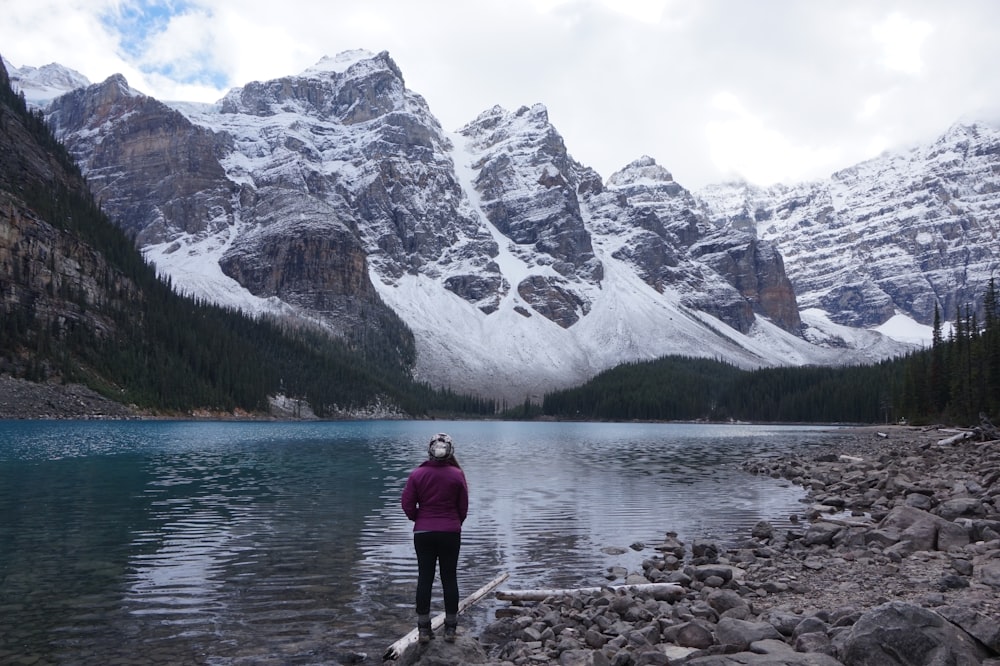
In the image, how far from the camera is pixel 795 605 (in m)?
14.5

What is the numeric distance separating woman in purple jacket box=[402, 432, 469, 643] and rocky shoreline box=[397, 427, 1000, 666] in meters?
0.91

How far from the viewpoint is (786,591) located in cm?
1622

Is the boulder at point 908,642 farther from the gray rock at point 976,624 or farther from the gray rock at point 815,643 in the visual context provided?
the gray rock at point 815,643

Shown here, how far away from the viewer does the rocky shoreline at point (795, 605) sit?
991 cm

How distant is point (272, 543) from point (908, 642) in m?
19.5

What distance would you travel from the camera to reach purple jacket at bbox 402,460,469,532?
1249 centimetres

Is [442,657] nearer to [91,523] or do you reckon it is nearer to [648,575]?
[648,575]

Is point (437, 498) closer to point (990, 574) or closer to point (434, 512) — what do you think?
point (434, 512)

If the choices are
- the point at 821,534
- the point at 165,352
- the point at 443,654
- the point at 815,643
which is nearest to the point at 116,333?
the point at 165,352

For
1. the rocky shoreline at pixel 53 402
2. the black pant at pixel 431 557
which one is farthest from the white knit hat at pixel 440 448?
the rocky shoreline at pixel 53 402

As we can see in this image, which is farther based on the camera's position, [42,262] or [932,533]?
[42,262]

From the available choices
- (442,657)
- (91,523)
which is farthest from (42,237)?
(442,657)

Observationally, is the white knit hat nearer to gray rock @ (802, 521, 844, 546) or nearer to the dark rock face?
gray rock @ (802, 521, 844, 546)

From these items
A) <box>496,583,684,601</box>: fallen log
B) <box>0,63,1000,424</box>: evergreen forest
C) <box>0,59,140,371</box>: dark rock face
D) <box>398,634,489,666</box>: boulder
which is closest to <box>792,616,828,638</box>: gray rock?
<box>496,583,684,601</box>: fallen log
